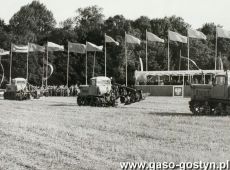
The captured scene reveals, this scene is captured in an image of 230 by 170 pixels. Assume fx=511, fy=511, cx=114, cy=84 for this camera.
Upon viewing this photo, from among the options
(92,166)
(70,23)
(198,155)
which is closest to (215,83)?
(198,155)

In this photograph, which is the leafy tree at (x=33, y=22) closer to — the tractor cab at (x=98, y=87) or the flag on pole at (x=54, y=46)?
the flag on pole at (x=54, y=46)

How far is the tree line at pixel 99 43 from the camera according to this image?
3093 inches

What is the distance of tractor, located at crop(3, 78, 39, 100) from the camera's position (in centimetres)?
4891

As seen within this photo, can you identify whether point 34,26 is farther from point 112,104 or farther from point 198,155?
point 198,155

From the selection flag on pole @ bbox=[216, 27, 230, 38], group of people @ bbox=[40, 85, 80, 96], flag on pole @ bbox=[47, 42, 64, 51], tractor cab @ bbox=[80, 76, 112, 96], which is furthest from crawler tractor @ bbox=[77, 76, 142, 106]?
flag on pole @ bbox=[47, 42, 64, 51]

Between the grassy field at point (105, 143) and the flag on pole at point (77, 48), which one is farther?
the flag on pole at point (77, 48)

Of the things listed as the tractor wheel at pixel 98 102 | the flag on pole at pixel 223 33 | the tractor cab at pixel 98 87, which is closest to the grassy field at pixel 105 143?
the tractor wheel at pixel 98 102

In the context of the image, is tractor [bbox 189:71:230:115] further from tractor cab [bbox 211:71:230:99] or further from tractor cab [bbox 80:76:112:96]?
tractor cab [bbox 80:76:112:96]

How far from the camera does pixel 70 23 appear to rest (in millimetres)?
97312

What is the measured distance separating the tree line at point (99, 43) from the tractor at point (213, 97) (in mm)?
44714

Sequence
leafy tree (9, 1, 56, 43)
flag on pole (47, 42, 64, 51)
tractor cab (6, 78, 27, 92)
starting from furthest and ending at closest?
1. leafy tree (9, 1, 56, 43)
2. flag on pole (47, 42, 64, 51)
3. tractor cab (6, 78, 27, 92)

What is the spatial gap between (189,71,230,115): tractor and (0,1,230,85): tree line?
44.7 metres

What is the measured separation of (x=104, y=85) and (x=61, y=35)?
51023mm

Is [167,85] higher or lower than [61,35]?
lower
